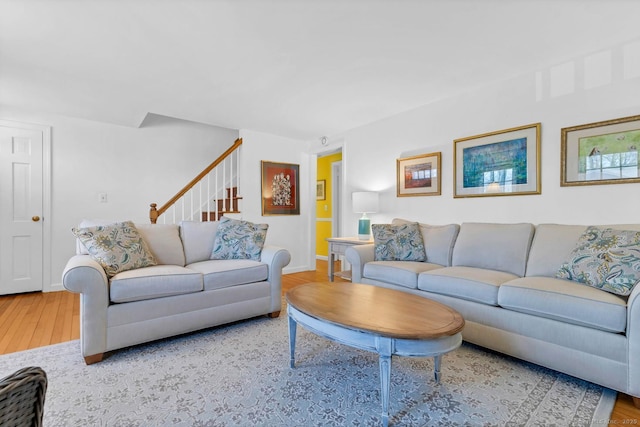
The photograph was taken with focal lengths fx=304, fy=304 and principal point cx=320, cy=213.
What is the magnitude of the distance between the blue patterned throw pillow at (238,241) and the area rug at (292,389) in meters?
0.90

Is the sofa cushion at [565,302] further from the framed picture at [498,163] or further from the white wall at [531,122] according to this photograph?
the framed picture at [498,163]

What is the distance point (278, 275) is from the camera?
111 inches

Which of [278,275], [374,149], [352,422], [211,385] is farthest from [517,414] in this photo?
[374,149]

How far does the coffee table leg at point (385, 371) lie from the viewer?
135 centimetres

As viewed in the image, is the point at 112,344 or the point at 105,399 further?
the point at 112,344

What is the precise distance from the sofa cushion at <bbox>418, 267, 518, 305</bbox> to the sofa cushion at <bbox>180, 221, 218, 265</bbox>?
2030 millimetres

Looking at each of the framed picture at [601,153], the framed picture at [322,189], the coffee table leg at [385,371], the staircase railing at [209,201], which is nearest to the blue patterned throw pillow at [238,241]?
the staircase railing at [209,201]

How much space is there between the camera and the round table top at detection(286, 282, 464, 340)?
4.62ft

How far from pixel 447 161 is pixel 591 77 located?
1307mm

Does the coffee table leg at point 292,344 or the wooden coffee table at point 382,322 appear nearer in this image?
the wooden coffee table at point 382,322

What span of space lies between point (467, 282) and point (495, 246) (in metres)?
0.59

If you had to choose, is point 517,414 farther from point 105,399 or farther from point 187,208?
point 187,208

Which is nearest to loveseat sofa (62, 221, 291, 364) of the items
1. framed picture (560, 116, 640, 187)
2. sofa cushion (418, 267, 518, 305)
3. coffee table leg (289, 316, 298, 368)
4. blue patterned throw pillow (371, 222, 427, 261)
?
coffee table leg (289, 316, 298, 368)

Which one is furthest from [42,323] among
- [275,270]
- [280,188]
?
[280,188]
